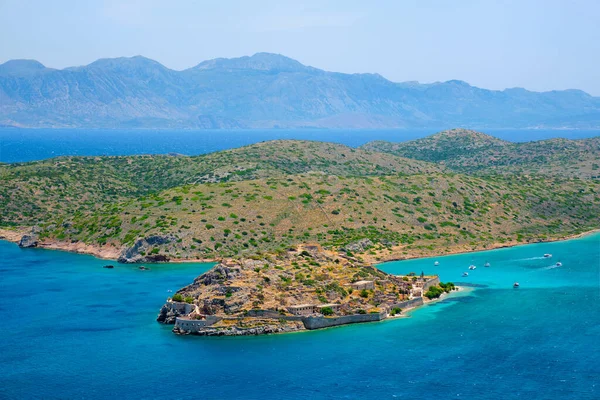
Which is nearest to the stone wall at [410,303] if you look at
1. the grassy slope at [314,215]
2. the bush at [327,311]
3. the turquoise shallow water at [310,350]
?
the turquoise shallow water at [310,350]

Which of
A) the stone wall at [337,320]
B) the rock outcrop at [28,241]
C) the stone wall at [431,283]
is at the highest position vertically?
the stone wall at [431,283]

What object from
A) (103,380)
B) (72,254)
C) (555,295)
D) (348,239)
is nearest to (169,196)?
(72,254)

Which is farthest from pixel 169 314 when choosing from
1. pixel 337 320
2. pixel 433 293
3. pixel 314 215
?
pixel 314 215

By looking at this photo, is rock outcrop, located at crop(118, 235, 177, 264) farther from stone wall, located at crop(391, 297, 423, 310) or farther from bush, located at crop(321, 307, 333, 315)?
bush, located at crop(321, 307, 333, 315)

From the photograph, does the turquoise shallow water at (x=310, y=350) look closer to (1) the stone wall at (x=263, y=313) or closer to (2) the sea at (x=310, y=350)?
(2) the sea at (x=310, y=350)

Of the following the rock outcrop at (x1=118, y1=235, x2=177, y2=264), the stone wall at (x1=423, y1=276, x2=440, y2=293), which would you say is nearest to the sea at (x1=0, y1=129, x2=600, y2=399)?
the stone wall at (x1=423, y1=276, x2=440, y2=293)

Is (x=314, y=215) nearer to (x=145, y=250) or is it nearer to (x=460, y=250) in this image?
(x=460, y=250)

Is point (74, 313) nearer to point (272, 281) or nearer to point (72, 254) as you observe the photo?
point (272, 281)
